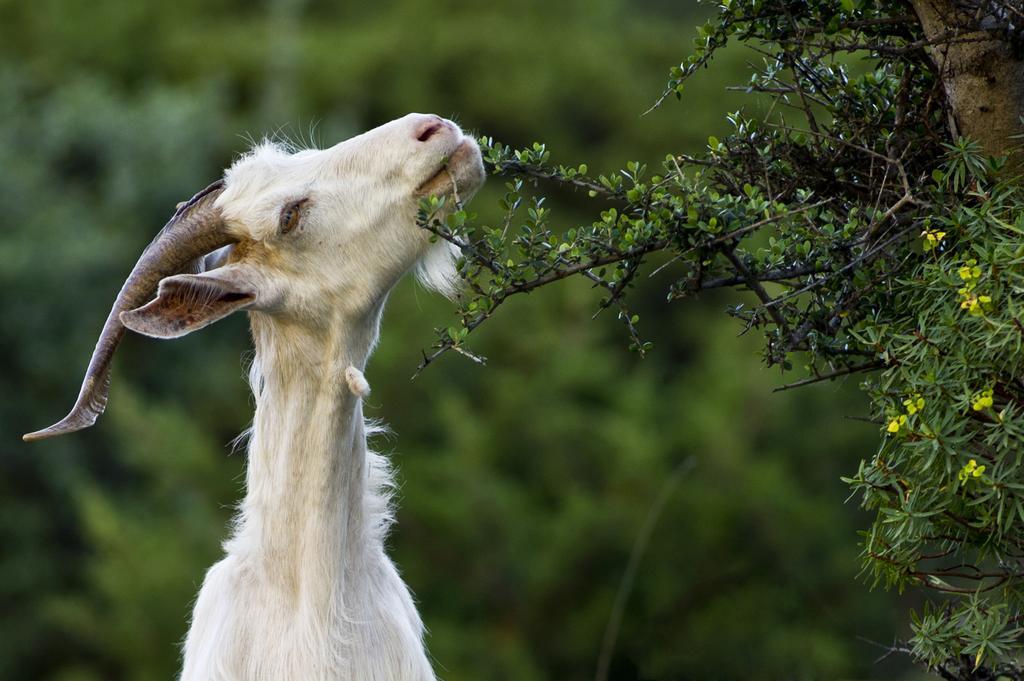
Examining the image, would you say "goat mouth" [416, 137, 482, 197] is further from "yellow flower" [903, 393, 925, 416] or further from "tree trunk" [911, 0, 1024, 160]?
"yellow flower" [903, 393, 925, 416]

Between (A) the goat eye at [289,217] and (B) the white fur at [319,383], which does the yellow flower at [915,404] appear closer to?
(B) the white fur at [319,383]

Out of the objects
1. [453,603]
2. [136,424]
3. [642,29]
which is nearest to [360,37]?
[642,29]

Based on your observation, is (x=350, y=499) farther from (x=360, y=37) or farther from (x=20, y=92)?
(x=360, y=37)

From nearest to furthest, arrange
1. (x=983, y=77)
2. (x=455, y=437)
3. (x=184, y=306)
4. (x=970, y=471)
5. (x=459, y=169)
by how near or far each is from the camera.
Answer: (x=970, y=471) < (x=983, y=77) < (x=184, y=306) < (x=459, y=169) < (x=455, y=437)

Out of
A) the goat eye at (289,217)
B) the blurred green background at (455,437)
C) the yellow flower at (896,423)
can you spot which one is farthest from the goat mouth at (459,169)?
the blurred green background at (455,437)

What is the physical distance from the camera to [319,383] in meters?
5.36

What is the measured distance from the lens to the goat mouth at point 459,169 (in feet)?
17.0

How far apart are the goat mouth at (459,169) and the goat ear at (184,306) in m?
0.71

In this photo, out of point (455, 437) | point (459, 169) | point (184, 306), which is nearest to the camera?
point (184, 306)

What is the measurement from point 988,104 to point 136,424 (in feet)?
55.4

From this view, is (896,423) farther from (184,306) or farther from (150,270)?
(150,270)

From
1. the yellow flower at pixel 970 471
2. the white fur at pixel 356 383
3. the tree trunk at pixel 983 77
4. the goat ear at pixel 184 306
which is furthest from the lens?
the white fur at pixel 356 383

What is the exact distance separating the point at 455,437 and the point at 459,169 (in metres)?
15.0

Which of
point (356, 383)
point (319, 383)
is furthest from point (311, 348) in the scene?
point (356, 383)
